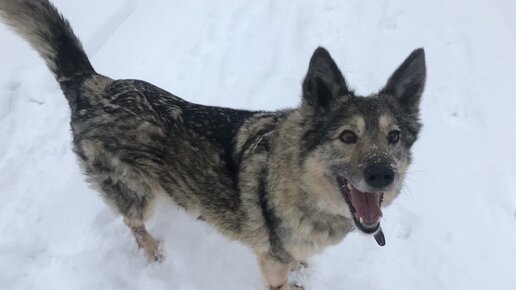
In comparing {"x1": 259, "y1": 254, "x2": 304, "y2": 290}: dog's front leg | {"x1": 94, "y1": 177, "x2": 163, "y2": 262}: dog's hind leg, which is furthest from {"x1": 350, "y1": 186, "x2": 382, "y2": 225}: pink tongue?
{"x1": 94, "y1": 177, "x2": 163, "y2": 262}: dog's hind leg

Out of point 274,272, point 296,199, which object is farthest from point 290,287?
point 296,199

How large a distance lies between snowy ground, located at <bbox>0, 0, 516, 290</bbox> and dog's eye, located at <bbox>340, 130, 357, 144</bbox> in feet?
5.64

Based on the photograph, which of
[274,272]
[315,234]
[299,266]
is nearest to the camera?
[315,234]

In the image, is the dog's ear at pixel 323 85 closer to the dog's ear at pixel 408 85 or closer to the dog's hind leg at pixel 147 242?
the dog's ear at pixel 408 85

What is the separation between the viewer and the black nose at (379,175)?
271 centimetres

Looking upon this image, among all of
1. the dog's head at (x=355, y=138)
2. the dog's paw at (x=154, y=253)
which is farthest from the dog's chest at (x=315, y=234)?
the dog's paw at (x=154, y=253)

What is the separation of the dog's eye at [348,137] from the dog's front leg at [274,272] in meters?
1.26

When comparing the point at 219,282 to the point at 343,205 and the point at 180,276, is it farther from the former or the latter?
the point at 343,205

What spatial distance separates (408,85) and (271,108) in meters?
2.41

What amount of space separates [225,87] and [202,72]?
403 millimetres

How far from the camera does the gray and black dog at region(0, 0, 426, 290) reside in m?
2.99

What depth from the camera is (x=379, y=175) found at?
2.71 m

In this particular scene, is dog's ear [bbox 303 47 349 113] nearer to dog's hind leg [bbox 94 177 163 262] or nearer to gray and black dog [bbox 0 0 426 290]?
gray and black dog [bbox 0 0 426 290]

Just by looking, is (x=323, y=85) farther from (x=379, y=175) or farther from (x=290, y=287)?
(x=290, y=287)
